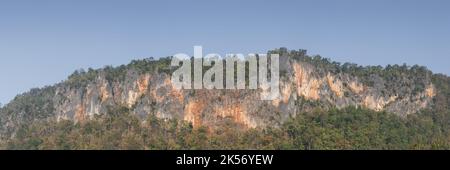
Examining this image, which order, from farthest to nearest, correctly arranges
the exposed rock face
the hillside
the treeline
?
the exposed rock face
the hillside
the treeline

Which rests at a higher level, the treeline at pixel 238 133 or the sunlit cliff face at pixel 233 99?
the sunlit cliff face at pixel 233 99

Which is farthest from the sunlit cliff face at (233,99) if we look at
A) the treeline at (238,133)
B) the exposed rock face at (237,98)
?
the treeline at (238,133)

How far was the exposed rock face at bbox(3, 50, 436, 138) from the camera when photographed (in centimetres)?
7562

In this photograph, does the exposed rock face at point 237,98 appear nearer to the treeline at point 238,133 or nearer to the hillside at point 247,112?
the hillside at point 247,112

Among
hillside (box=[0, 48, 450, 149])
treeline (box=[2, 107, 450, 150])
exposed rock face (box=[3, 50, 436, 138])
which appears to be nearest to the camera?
treeline (box=[2, 107, 450, 150])

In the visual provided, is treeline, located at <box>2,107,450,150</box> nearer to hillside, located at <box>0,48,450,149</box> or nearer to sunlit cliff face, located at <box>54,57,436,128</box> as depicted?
hillside, located at <box>0,48,450,149</box>

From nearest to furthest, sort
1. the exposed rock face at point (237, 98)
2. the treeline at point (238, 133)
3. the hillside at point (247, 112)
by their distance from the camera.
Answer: the treeline at point (238, 133) < the hillside at point (247, 112) < the exposed rock face at point (237, 98)

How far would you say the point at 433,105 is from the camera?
85.8 meters

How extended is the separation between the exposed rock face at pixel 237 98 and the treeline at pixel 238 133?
43.6 inches

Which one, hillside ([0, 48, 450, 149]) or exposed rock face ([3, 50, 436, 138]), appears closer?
hillside ([0, 48, 450, 149])

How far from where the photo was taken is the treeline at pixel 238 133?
7162 cm

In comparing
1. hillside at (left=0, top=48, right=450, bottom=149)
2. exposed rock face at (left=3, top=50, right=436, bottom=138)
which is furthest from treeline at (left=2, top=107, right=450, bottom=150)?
exposed rock face at (left=3, top=50, right=436, bottom=138)

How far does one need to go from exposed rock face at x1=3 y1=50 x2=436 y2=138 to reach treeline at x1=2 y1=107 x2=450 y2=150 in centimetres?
111

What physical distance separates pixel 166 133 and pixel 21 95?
4191cm
